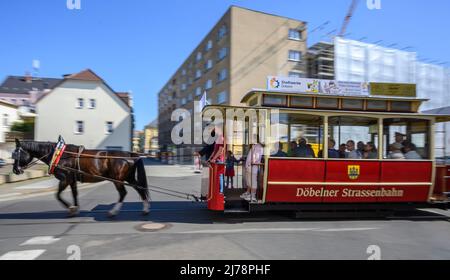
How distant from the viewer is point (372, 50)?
30.5 m

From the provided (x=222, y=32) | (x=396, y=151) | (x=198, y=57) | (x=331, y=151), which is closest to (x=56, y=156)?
(x=331, y=151)

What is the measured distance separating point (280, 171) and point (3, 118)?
39.2 metres

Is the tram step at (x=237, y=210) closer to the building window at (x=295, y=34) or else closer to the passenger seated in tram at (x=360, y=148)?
the passenger seated in tram at (x=360, y=148)

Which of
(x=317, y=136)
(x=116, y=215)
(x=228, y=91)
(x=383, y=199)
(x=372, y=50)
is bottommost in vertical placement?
(x=116, y=215)

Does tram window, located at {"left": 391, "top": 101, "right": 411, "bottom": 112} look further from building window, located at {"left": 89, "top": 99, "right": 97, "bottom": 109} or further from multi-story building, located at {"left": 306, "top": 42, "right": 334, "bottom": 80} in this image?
building window, located at {"left": 89, "top": 99, "right": 97, "bottom": 109}

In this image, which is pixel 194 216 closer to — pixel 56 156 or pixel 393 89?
pixel 56 156

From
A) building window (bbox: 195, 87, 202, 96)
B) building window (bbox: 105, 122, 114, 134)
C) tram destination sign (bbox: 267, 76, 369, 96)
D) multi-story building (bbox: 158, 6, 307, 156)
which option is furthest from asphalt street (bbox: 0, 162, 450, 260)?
building window (bbox: 195, 87, 202, 96)

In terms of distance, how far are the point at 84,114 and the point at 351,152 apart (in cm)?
3596

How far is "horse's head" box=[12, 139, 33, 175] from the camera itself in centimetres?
750

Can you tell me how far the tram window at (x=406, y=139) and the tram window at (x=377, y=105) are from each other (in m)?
0.33

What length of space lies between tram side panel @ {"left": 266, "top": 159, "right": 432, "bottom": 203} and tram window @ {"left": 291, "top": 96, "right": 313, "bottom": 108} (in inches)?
50.1

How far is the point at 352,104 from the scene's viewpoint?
7586 millimetres
